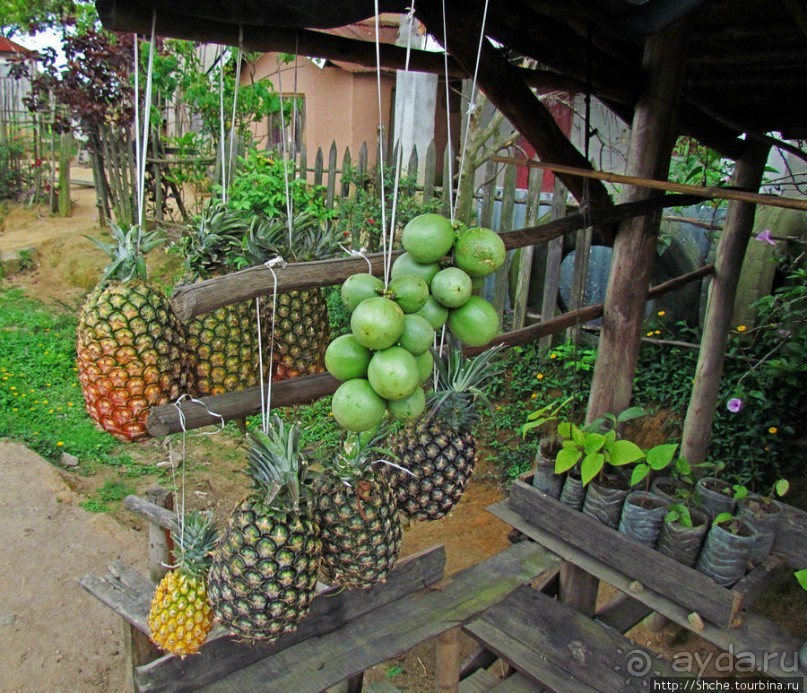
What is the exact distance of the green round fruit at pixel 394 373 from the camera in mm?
1319

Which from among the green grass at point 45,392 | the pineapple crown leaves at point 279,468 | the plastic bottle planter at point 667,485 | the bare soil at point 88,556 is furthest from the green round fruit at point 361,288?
the green grass at point 45,392

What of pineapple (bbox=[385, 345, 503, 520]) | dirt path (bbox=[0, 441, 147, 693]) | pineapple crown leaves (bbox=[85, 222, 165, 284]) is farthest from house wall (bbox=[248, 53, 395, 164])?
pineapple crown leaves (bbox=[85, 222, 165, 284])

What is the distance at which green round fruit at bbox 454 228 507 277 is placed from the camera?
5.10 ft

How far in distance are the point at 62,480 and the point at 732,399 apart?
213 inches

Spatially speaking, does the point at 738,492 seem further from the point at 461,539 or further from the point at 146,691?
the point at 461,539

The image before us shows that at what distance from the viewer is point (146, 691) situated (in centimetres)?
201

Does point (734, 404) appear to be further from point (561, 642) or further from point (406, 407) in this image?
point (406, 407)

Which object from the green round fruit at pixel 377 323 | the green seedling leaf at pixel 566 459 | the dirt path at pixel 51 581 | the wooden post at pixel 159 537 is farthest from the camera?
the dirt path at pixel 51 581

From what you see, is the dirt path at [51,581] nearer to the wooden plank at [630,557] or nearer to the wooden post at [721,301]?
the wooden plank at [630,557]

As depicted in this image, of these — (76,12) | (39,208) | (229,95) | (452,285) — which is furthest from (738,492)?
(39,208)

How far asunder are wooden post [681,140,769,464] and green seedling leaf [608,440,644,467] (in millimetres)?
1831

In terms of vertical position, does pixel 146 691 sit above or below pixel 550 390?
above

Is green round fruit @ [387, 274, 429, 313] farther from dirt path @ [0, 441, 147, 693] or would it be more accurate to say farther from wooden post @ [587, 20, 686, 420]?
dirt path @ [0, 441, 147, 693]

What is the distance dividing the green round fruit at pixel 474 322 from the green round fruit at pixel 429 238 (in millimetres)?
145
